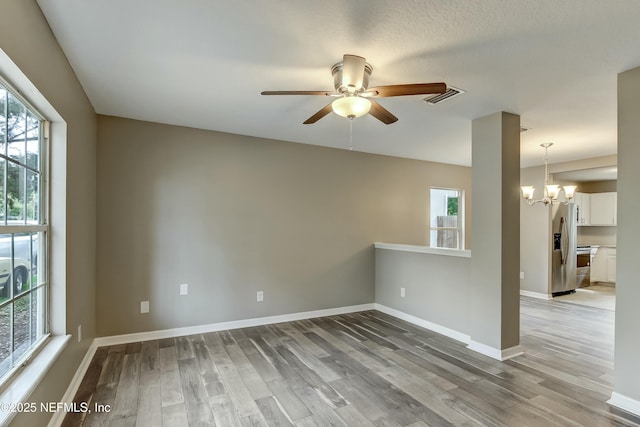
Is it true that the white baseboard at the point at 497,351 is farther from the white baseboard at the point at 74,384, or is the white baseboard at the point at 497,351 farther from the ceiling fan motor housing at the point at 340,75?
the white baseboard at the point at 74,384

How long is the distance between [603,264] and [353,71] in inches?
316

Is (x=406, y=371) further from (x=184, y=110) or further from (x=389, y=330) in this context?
(x=184, y=110)

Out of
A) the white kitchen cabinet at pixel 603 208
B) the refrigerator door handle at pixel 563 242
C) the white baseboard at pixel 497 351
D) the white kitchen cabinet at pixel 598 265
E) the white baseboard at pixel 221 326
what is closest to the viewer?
the white baseboard at pixel 497 351

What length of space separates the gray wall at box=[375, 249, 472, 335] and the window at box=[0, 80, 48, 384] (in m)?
3.81

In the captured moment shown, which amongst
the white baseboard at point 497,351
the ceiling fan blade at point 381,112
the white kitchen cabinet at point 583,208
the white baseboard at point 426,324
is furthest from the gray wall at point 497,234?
the white kitchen cabinet at point 583,208

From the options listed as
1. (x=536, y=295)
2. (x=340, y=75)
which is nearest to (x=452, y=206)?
(x=536, y=295)

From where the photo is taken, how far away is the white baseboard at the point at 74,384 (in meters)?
2.06

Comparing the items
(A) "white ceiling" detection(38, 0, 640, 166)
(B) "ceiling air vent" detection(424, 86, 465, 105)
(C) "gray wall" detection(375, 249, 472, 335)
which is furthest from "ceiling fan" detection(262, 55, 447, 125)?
(C) "gray wall" detection(375, 249, 472, 335)

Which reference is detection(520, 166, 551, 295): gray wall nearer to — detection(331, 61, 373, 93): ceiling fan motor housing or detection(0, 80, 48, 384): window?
detection(331, 61, 373, 93): ceiling fan motor housing

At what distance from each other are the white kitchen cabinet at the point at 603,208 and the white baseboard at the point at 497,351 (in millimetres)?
5575

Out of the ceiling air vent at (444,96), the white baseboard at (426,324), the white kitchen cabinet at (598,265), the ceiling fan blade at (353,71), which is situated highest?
the ceiling air vent at (444,96)

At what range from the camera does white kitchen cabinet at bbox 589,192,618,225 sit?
6.94 meters

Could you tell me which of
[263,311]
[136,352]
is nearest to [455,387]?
[263,311]

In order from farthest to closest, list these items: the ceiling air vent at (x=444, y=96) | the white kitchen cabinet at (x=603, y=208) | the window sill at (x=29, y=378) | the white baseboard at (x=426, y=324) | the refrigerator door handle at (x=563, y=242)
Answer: the white kitchen cabinet at (x=603, y=208) → the refrigerator door handle at (x=563, y=242) → the white baseboard at (x=426, y=324) → the ceiling air vent at (x=444, y=96) → the window sill at (x=29, y=378)
